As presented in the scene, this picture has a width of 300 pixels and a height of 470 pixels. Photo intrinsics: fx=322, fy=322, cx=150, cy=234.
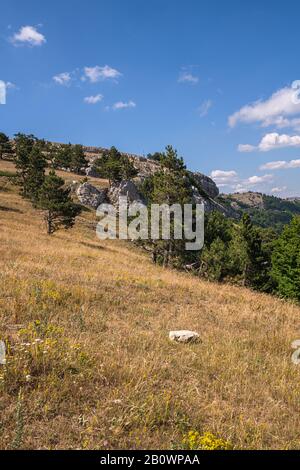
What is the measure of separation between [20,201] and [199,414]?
5688cm

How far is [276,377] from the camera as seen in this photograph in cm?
604

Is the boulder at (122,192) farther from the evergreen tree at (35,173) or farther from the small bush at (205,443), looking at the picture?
the small bush at (205,443)

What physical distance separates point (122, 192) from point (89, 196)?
7.71m

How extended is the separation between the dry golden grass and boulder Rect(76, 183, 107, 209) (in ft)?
196

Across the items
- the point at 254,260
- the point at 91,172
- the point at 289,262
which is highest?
the point at 91,172

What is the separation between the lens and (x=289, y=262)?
42.1 metres

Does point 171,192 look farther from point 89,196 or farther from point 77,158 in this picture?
point 77,158

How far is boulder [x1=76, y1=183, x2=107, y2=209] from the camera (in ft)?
225

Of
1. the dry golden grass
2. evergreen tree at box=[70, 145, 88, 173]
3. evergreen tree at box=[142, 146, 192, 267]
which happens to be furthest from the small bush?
evergreen tree at box=[70, 145, 88, 173]

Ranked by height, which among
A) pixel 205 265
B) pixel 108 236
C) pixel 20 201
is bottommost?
pixel 205 265

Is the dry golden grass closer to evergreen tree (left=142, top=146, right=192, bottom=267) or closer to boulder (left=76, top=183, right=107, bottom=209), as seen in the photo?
evergreen tree (left=142, top=146, right=192, bottom=267)

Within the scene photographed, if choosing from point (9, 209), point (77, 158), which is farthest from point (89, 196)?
point (9, 209)
